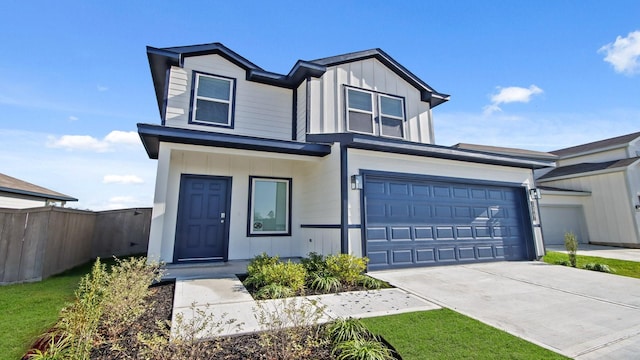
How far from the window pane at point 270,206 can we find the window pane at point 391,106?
394 centimetres

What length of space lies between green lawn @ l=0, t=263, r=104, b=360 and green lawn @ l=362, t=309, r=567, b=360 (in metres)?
3.66

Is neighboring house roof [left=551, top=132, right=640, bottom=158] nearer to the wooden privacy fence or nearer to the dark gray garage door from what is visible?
the dark gray garage door

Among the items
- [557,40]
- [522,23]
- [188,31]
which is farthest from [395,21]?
[188,31]

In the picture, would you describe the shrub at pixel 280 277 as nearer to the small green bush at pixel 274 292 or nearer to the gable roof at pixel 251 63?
the small green bush at pixel 274 292

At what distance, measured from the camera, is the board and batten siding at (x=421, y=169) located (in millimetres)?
6172

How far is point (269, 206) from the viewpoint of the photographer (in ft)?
26.1

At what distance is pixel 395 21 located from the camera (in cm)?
832

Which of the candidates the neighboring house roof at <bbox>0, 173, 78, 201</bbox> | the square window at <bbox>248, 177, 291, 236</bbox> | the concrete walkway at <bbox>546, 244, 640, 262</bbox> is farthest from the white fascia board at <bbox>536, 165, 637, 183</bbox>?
the neighboring house roof at <bbox>0, 173, 78, 201</bbox>

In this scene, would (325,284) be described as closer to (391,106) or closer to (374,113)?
(374,113)

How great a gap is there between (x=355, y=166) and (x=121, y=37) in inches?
272

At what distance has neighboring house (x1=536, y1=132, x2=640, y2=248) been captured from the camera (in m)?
12.1

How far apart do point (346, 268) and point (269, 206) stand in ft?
11.4

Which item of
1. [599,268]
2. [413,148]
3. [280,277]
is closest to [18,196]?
[280,277]

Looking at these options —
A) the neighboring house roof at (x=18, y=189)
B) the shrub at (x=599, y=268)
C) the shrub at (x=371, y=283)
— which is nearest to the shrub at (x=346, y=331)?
the shrub at (x=371, y=283)
